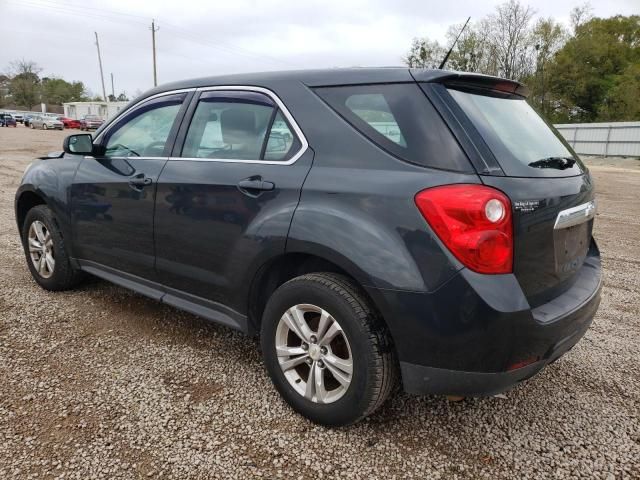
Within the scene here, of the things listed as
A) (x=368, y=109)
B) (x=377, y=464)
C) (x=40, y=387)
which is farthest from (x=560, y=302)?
(x=40, y=387)

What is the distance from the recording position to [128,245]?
10.7ft

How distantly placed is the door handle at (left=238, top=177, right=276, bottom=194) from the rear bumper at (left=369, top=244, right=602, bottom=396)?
756 mm

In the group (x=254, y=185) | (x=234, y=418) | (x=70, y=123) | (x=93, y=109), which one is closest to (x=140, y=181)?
(x=254, y=185)

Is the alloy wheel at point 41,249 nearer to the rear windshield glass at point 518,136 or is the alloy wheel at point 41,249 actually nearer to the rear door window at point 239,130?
the rear door window at point 239,130

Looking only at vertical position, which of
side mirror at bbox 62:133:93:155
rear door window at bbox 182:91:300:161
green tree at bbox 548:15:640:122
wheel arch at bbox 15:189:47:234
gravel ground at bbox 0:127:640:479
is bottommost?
gravel ground at bbox 0:127:640:479

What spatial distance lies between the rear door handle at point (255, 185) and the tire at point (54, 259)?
210 centimetres

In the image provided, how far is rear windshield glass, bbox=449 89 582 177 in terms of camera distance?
215cm

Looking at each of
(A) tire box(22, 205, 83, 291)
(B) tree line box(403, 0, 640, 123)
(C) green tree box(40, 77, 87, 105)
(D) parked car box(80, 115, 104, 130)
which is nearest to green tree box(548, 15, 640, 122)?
(B) tree line box(403, 0, 640, 123)

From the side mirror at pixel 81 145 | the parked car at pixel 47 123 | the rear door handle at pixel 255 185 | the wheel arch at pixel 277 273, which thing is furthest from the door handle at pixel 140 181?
the parked car at pixel 47 123

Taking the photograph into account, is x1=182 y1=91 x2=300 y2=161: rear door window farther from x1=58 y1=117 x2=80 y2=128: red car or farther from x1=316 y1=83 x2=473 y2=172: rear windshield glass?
x1=58 y1=117 x2=80 y2=128: red car

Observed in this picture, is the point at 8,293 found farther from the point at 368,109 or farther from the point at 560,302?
the point at 560,302

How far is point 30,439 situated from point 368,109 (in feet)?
7.06

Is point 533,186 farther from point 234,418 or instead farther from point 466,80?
point 234,418

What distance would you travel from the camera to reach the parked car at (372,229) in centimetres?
200
